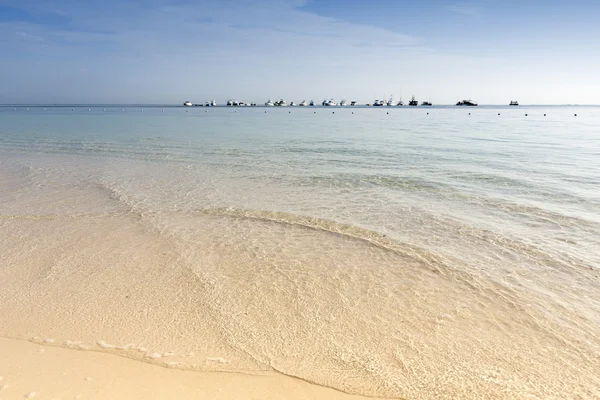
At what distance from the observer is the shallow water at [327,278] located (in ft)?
13.6

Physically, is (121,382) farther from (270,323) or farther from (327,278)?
(327,278)

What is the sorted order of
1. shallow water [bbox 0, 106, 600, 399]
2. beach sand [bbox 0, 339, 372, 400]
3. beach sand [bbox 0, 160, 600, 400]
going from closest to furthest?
beach sand [bbox 0, 339, 372, 400], beach sand [bbox 0, 160, 600, 400], shallow water [bbox 0, 106, 600, 399]

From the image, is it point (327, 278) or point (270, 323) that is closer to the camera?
point (270, 323)

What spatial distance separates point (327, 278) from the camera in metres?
6.20

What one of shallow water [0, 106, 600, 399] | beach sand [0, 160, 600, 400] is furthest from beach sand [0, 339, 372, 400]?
shallow water [0, 106, 600, 399]

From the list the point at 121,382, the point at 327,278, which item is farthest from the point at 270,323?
the point at 121,382

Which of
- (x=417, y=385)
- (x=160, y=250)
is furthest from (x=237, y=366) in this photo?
(x=160, y=250)

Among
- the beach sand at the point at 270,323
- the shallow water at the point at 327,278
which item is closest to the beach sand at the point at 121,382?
the beach sand at the point at 270,323

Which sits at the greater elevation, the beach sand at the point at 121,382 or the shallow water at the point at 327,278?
the beach sand at the point at 121,382

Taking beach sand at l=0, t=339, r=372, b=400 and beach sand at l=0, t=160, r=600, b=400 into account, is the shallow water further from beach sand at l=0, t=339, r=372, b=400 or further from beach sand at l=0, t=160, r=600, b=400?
beach sand at l=0, t=339, r=372, b=400

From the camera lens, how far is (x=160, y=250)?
723 centimetres

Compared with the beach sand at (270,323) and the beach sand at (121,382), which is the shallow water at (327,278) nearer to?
the beach sand at (270,323)

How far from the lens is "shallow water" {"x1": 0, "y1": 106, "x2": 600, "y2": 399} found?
163 inches

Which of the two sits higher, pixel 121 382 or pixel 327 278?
pixel 121 382
